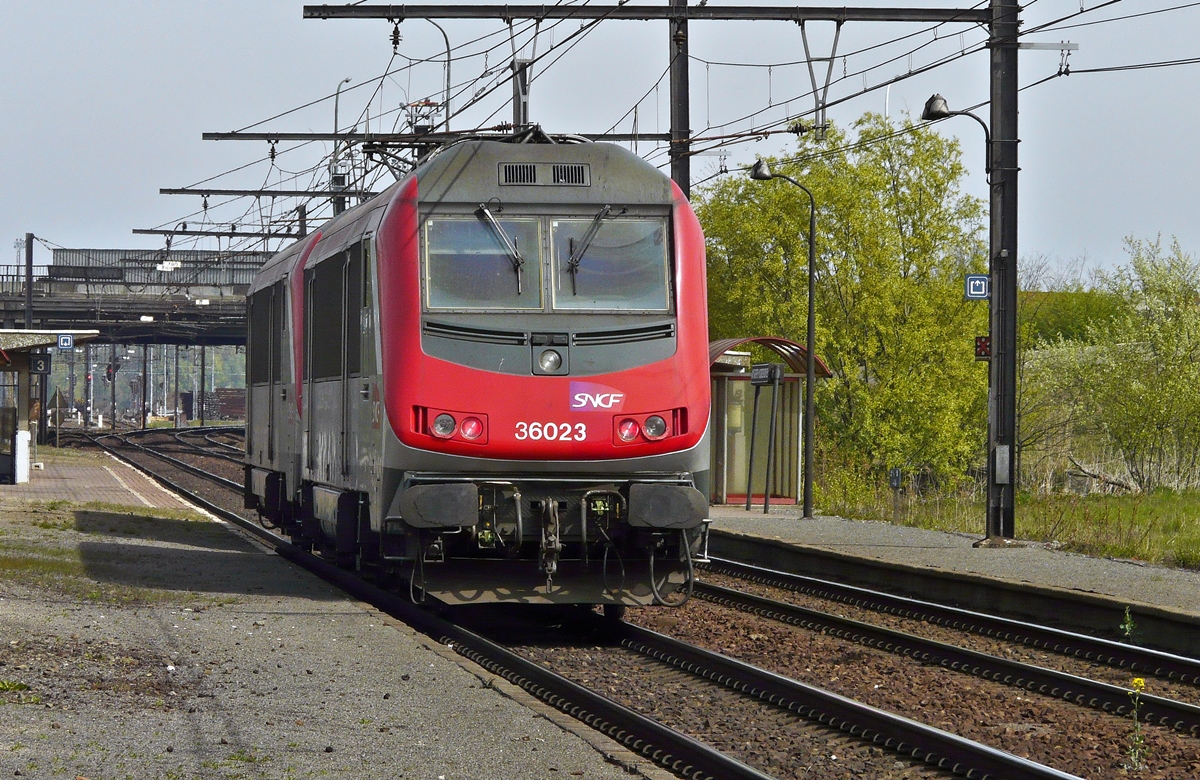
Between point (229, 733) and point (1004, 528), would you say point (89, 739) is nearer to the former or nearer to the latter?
point (229, 733)

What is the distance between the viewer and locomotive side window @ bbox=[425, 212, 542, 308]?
430 inches

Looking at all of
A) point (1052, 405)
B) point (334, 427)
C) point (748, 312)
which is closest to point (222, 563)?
point (334, 427)

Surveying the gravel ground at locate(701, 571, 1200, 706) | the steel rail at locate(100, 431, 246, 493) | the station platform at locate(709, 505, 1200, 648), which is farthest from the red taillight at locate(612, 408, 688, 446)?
the steel rail at locate(100, 431, 246, 493)

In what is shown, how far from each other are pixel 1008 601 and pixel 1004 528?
4595 mm

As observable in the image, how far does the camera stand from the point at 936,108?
18.5 meters

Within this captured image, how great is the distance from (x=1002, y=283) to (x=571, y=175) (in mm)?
9349

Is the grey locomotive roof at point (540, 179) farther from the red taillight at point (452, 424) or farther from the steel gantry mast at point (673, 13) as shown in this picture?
the steel gantry mast at point (673, 13)

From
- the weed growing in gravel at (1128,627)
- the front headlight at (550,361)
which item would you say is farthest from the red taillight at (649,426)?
the weed growing in gravel at (1128,627)

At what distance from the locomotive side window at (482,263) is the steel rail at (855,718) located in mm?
2734

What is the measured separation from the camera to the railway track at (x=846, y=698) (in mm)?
7344

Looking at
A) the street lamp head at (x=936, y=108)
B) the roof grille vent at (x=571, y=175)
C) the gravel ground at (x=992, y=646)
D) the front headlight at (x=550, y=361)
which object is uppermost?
the street lamp head at (x=936, y=108)

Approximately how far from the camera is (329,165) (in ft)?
94.7

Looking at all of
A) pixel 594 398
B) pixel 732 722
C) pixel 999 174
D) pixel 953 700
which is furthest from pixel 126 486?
pixel 732 722

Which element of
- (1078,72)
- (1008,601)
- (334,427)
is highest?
(1078,72)
